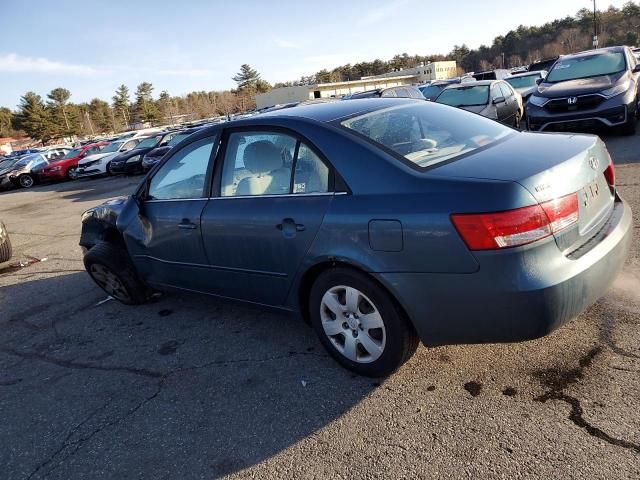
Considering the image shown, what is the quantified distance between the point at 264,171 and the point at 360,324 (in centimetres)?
125

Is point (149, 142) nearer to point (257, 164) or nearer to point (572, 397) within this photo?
point (257, 164)

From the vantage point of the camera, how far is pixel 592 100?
8750 millimetres

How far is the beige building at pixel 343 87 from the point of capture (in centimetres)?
7638

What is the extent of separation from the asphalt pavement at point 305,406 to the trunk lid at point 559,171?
0.81 meters

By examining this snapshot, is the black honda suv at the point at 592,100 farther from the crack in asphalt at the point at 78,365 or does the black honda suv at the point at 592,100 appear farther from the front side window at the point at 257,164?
the crack in asphalt at the point at 78,365

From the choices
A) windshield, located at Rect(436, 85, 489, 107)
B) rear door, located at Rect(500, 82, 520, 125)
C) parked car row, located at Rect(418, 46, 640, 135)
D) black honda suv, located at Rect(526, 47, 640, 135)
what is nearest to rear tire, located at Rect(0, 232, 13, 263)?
parked car row, located at Rect(418, 46, 640, 135)

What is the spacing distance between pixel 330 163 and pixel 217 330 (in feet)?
6.20

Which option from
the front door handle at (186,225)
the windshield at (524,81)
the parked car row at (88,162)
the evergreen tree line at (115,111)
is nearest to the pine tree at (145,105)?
the evergreen tree line at (115,111)

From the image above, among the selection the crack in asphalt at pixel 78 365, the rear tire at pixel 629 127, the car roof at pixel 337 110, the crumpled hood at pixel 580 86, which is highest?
the car roof at pixel 337 110

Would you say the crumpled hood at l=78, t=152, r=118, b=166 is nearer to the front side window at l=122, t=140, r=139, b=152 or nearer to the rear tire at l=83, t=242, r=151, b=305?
the front side window at l=122, t=140, r=139, b=152

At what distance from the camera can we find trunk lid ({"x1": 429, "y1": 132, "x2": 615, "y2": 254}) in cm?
238

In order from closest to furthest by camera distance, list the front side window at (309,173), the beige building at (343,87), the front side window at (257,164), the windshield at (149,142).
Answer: the front side window at (309,173) → the front side window at (257,164) → the windshield at (149,142) → the beige building at (343,87)

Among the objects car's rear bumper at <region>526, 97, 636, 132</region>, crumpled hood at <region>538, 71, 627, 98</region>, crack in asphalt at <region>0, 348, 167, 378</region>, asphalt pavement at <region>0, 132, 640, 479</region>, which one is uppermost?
crumpled hood at <region>538, 71, 627, 98</region>

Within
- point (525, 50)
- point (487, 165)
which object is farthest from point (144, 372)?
point (525, 50)
